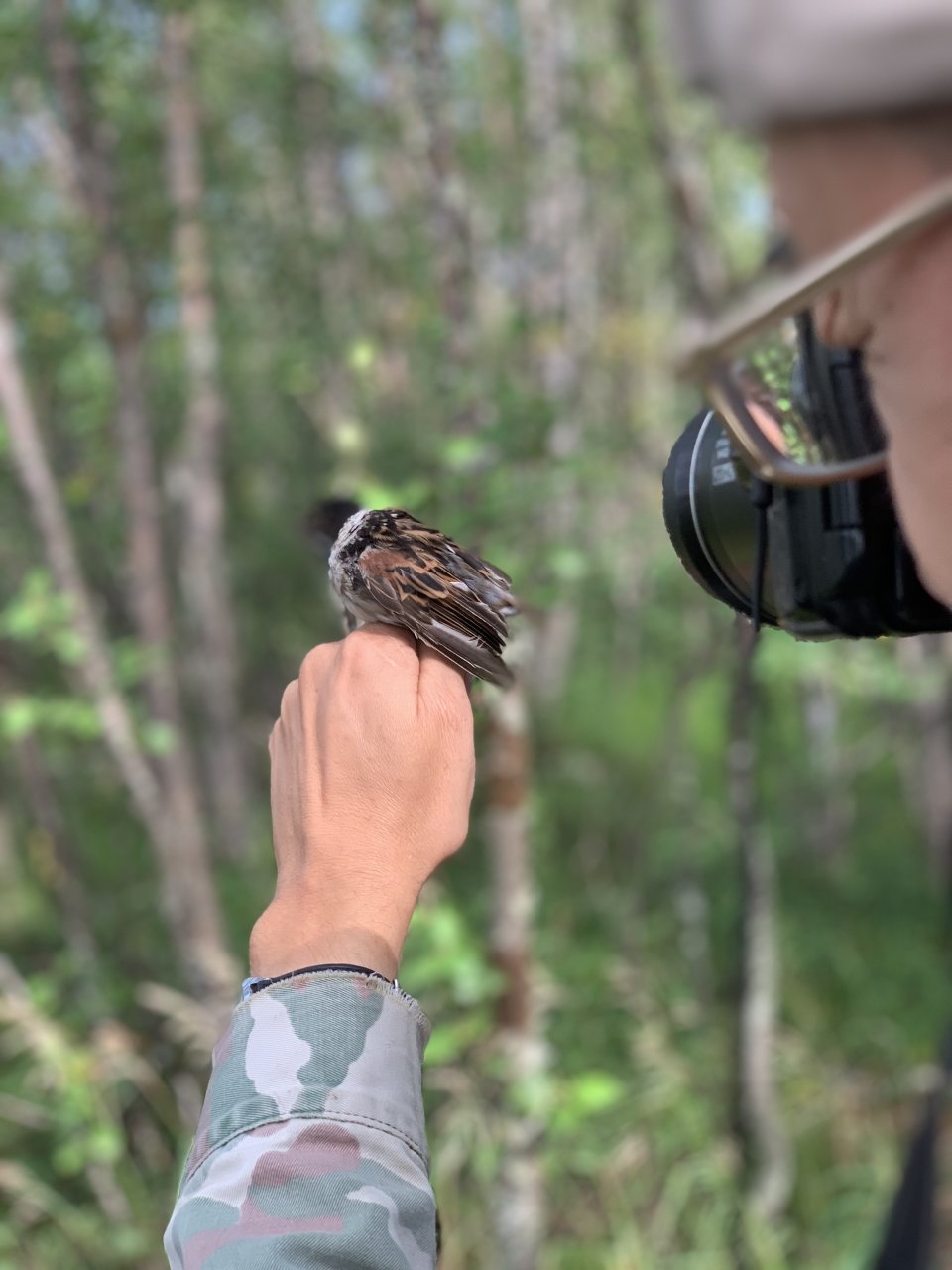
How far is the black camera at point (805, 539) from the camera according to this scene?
3.34 ft

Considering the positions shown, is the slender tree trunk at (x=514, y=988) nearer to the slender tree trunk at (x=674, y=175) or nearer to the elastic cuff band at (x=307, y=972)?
the slender tree trunk at (x=674, y=175)

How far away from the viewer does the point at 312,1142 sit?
0.90 metres

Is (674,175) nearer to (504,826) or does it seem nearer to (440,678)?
(504,826)

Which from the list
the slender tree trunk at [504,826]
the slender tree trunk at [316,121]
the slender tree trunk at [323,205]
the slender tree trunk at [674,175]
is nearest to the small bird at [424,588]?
the slender tree trunk at [504,826]

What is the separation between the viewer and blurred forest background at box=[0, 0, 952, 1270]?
3.36 m

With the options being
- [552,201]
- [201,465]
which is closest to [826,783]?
[552,201]

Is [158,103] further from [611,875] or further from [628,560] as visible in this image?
[611,875]

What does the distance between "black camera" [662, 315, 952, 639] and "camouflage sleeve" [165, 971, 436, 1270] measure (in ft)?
1.74

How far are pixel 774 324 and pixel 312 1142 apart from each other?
726mm

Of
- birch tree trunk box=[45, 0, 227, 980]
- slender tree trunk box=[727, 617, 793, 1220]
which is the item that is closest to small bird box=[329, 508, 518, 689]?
slender tree trunk box=[727, 617, 793, 1220]

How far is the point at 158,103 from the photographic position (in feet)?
20.7

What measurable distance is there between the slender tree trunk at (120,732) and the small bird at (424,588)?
7.96 ft

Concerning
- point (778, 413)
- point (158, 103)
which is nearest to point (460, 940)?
point (778, 413)

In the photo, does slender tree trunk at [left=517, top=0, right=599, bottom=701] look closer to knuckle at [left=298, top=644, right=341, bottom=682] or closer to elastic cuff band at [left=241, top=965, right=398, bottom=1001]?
knuckle at [left=298, top=644, right=341, bottom=682]
